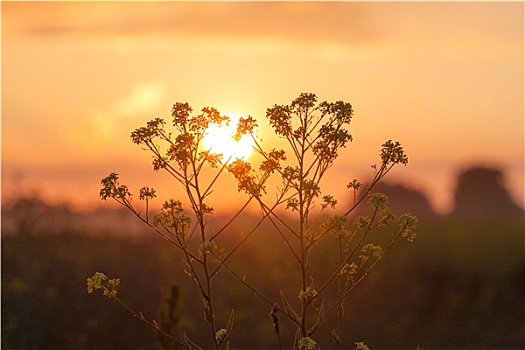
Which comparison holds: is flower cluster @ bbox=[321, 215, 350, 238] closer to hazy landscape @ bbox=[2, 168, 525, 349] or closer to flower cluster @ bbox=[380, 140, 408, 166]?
flower cluster @ bbox=[380, 140, 408, 166]

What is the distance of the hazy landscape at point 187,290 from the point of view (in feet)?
44.0

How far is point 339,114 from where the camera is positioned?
5020mm

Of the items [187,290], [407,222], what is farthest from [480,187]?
[407,222]

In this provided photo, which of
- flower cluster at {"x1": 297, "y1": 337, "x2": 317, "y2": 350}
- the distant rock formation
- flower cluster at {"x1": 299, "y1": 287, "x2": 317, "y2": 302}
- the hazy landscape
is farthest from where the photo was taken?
the distant rock formation

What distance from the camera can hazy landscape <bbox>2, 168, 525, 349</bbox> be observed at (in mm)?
13406

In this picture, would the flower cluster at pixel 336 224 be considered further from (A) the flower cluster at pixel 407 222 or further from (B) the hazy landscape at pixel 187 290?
(B) the hazy landscape at pixel 187 290

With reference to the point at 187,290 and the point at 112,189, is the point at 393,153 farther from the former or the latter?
the point at 187,290

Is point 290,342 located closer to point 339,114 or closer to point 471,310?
point 471,310

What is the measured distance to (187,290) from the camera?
1376 centimetres

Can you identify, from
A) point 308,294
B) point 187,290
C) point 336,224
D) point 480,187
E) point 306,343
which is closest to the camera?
point 306,343

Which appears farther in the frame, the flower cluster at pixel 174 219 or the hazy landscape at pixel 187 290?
the hazy landscape at pixel 187 290

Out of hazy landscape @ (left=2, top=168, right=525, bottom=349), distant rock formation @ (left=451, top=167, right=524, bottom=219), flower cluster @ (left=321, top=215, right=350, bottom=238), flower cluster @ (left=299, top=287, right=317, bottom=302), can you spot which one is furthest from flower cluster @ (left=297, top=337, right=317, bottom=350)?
distant rock formation @ (left=451, top=167, right=524, bottom=219)

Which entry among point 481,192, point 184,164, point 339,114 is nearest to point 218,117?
point 184,164

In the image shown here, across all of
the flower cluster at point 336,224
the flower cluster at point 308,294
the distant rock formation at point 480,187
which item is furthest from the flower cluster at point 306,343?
the distant rock formation at point 480,187
